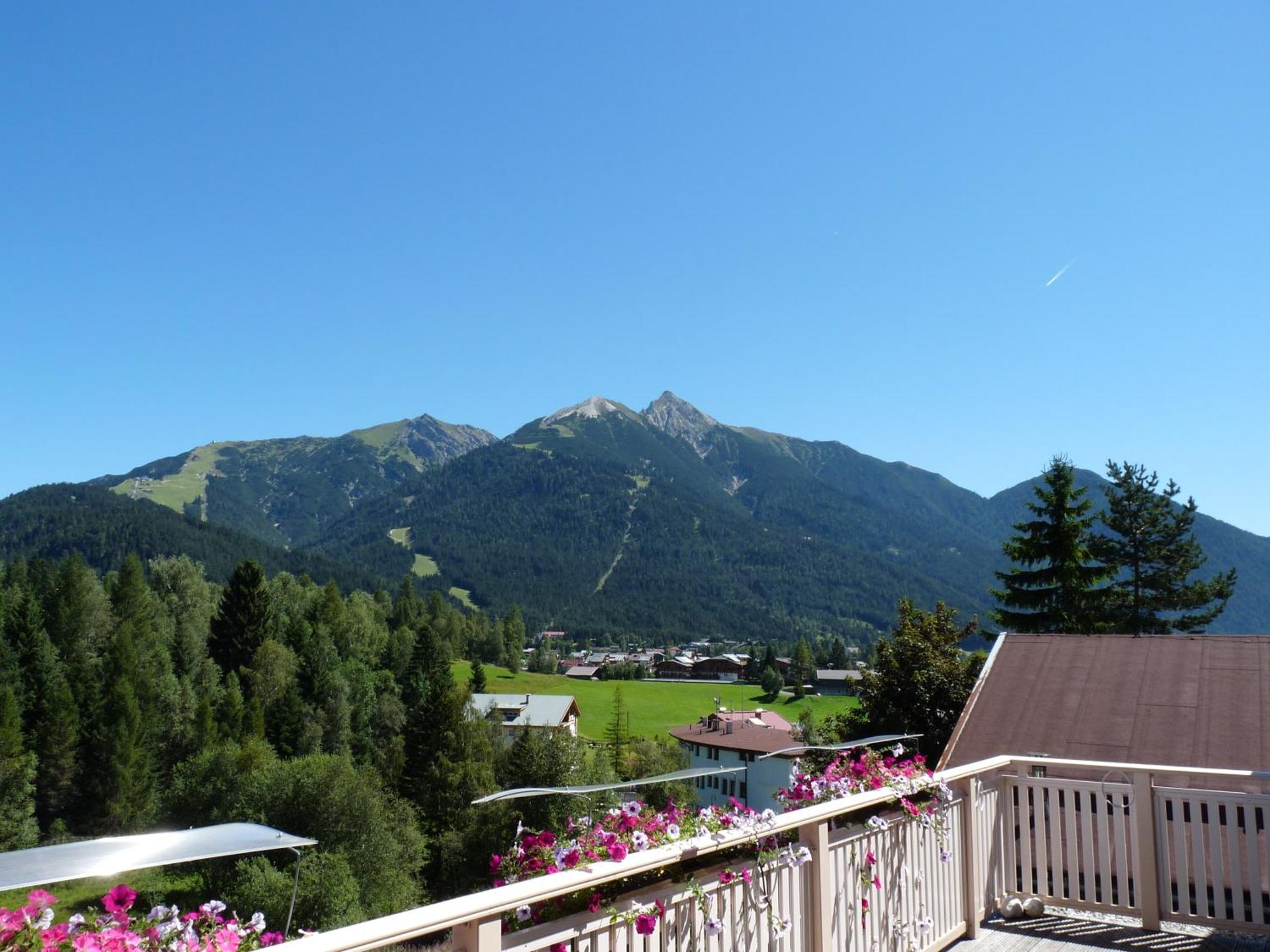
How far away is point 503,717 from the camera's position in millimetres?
73938

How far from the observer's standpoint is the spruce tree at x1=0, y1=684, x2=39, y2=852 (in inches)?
1732

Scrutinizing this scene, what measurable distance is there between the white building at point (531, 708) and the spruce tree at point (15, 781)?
30.5m

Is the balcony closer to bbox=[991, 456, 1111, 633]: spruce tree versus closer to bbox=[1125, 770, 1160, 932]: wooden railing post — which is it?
bbox=[1125, 770, 1160, 932]: wooden railing post

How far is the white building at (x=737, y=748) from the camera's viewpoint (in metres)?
59.8

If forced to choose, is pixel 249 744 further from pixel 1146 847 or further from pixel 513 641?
pixel 1146 847

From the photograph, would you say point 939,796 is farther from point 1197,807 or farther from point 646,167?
point 646,167

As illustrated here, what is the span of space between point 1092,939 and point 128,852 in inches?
208

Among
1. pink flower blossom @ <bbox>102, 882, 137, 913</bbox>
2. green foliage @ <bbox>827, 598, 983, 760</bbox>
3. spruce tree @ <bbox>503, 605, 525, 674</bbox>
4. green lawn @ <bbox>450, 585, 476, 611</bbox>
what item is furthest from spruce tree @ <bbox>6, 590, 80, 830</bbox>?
green lawn @ <bbox>450, 585, 476, 611</bbox>

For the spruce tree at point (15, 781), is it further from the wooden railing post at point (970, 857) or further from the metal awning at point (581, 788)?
the metal awning at point (581, 788)

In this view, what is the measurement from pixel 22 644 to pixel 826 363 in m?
53.3

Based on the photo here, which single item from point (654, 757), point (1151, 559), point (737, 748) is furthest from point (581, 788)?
point (654, 757)

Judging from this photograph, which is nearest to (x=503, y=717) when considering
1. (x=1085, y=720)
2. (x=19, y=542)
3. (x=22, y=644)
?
(x=22, y=644)

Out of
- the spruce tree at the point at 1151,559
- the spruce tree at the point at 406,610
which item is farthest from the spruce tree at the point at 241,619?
the spruce tree at the point at 1151,559

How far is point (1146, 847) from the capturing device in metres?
5.02
